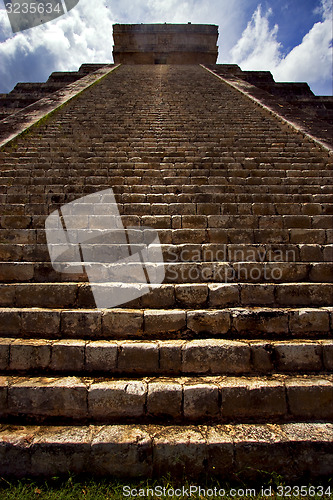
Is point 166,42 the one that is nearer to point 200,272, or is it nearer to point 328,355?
point 200,272

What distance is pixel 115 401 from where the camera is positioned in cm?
228

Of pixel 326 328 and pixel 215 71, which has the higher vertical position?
pixel 215 71

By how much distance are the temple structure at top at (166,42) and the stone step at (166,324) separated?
81.9ft

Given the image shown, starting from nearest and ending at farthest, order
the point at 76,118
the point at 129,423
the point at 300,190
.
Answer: the point at 129,423 → the point at 300,190 → the point at 76,118

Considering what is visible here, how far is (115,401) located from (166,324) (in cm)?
82

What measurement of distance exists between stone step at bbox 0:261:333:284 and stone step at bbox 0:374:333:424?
3.93 ft

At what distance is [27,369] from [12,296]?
0.89 metres

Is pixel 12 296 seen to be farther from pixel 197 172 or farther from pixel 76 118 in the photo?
pixel 76 118

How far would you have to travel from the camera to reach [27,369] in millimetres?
2559

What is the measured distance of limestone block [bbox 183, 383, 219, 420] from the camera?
226 centimetres

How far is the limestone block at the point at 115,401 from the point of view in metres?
2.27

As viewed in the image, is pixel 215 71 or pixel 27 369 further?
pixel 215 71

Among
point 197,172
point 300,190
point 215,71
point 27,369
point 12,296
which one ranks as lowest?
point 27,369

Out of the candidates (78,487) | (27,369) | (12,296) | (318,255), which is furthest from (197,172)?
(78,487)
